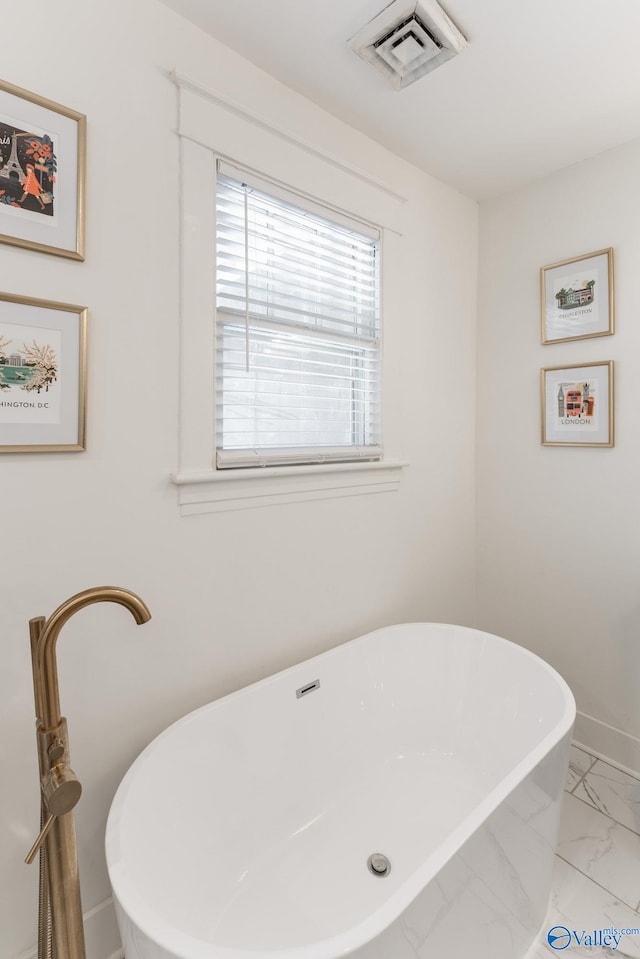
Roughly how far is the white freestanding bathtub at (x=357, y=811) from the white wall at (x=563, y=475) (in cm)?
A: 62

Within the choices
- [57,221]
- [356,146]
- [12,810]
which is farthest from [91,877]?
[356,146]

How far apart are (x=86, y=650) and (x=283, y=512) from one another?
740 mm

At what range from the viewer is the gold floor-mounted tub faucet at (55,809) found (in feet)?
2.68

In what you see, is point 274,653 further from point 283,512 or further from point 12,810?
point 12,810

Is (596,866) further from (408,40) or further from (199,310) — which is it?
(408,40)

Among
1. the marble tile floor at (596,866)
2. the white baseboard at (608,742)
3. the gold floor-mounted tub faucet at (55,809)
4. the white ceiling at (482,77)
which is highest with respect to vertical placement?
the white ceiling at (482,77)

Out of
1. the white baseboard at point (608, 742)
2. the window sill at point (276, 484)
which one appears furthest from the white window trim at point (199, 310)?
the white baseboard at point (608, 742)

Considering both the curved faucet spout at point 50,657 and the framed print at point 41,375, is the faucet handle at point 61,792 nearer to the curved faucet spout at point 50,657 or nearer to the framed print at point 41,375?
the curved faucet spout at point 50,657

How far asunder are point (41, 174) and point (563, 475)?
2.22 meters

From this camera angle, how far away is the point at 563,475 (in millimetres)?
2209

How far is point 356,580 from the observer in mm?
1971

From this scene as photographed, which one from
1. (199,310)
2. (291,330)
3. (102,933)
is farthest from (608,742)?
(199,310)

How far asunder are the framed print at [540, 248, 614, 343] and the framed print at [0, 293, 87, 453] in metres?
1.97

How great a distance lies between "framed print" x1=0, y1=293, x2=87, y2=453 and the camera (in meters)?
1.13
